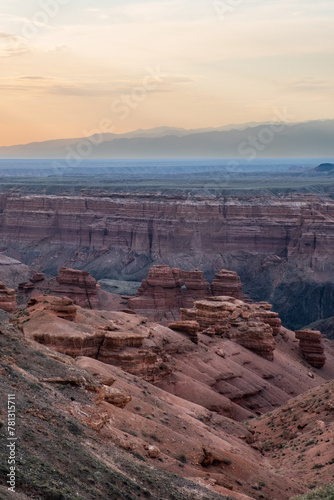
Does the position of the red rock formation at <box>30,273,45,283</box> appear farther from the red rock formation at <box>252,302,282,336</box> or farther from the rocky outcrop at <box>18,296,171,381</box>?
the rocky outcrop at <box>18,296,171,381</box>

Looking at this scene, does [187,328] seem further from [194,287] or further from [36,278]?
[194,287]

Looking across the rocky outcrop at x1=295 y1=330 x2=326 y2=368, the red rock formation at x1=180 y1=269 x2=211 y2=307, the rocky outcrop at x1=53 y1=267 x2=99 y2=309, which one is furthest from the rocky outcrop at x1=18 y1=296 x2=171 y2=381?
the red rock formation at x1=180 y1=269 x2=211 y2=307

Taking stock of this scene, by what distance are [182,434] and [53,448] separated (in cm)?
1282

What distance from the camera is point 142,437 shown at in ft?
86.5

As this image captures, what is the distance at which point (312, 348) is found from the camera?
204 ft

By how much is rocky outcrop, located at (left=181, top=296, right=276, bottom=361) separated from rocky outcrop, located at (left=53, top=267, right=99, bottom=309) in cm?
1555

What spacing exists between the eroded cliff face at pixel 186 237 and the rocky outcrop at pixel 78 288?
37720 mm

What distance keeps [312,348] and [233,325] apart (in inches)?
291

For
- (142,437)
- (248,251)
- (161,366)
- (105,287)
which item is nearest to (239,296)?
(105,287)

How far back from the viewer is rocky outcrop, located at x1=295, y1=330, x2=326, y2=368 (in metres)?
61.6

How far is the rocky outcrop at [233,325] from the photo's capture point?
5716 centimetres

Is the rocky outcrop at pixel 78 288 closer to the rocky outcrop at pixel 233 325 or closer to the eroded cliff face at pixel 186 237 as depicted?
the rocky outcrop at pixel 233 325

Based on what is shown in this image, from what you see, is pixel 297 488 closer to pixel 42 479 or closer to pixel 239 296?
pixel 42 479

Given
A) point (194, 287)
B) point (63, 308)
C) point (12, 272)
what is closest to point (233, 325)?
point (63, 308)
